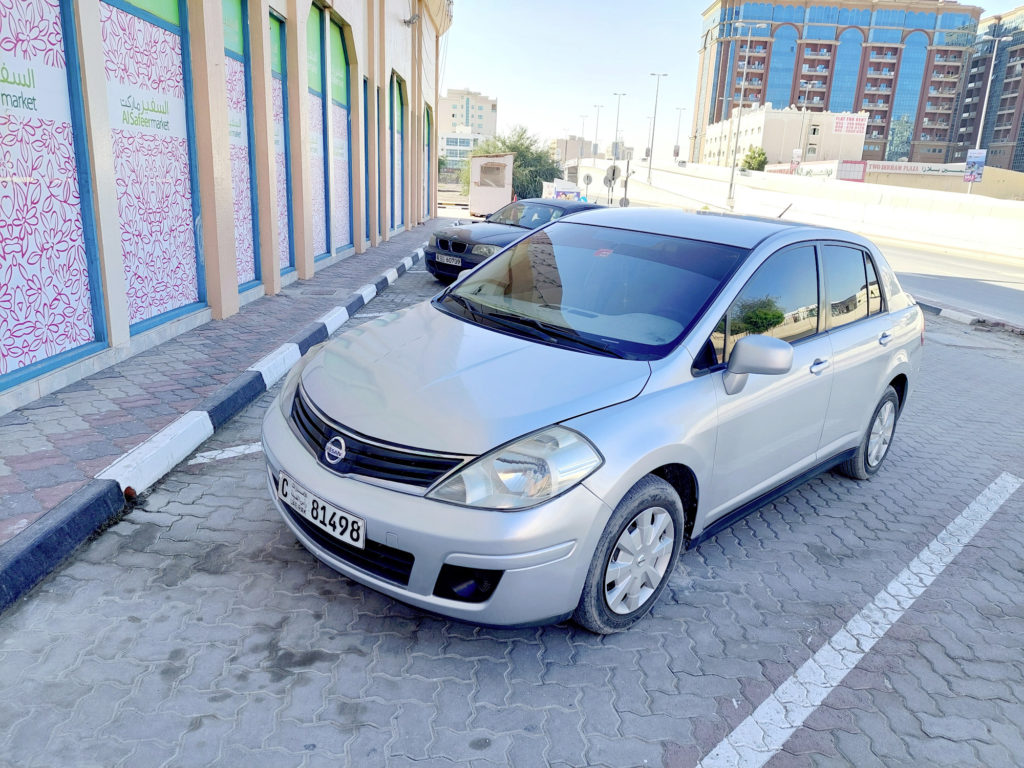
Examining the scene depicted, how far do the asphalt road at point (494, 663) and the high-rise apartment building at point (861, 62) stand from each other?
11355cm

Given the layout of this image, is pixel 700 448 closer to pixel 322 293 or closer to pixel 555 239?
pixel 555 239

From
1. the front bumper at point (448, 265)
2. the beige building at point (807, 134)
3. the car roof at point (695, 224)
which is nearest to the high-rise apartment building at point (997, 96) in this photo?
the beige building at point (807, 134)

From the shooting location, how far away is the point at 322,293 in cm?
1002

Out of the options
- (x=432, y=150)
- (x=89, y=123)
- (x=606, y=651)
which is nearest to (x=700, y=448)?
(x=606, y=651)

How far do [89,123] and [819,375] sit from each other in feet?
17.1

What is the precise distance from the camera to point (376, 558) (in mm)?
2723

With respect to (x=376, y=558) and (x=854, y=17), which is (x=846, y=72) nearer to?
(x=854, y=17)

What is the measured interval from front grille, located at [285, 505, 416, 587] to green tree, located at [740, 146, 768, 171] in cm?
8690

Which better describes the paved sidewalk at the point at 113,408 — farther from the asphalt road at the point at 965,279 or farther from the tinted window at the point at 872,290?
the asphalt road at the point at 965,279

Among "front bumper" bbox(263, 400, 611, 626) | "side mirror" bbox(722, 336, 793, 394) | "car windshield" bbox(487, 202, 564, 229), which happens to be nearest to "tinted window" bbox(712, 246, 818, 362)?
"side mirror" bbox(722, 336, 793, 394)

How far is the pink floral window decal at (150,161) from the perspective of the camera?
613cm

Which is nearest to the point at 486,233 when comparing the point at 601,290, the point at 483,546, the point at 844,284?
the point at 844,284

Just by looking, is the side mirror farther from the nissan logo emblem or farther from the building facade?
the building facade

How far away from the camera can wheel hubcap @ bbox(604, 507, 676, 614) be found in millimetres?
2881
